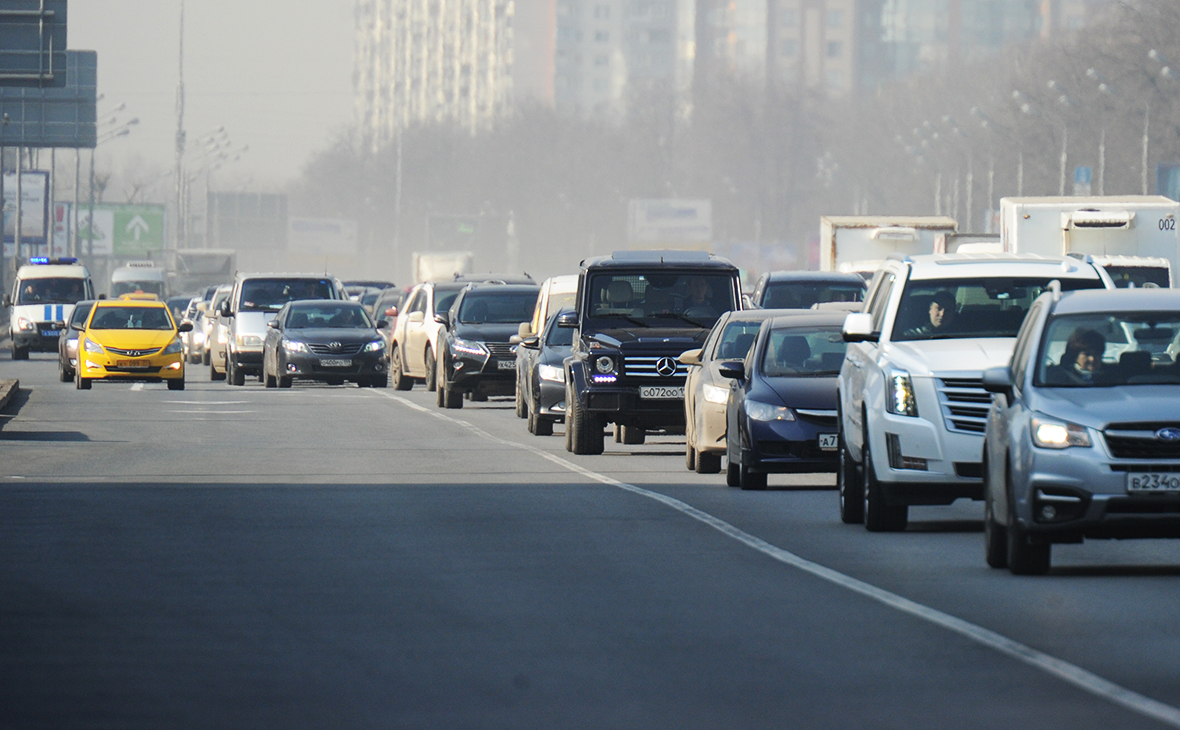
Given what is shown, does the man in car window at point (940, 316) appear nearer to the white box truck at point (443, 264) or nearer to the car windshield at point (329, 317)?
the car windshield at point (329, 317)

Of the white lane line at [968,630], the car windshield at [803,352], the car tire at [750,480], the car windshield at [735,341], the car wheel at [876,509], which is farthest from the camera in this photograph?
the car windshield at [735,341]

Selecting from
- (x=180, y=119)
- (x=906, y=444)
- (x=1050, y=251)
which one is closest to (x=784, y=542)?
(x=906, y=444)

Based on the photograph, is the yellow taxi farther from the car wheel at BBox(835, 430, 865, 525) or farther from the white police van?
the car wheel at BBox(835, 430, 865, 525)

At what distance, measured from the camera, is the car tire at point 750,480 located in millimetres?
18953

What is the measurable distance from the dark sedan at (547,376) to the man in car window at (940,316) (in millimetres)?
10406

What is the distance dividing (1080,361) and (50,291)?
47.8m

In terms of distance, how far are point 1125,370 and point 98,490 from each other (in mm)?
8925

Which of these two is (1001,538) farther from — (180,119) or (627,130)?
(627,130)

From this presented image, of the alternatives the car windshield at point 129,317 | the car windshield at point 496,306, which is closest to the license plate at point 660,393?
the car windshield at point 496,306

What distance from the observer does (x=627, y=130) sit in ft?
618

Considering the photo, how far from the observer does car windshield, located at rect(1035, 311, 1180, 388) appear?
41.4ft

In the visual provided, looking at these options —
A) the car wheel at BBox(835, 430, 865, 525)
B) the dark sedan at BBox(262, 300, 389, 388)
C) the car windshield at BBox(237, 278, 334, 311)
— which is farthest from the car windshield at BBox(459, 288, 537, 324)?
the car wheel at BBox(835, 430, 865, 525)

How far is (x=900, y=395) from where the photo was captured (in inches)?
587

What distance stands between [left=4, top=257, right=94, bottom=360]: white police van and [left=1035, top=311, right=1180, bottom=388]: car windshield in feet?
151
